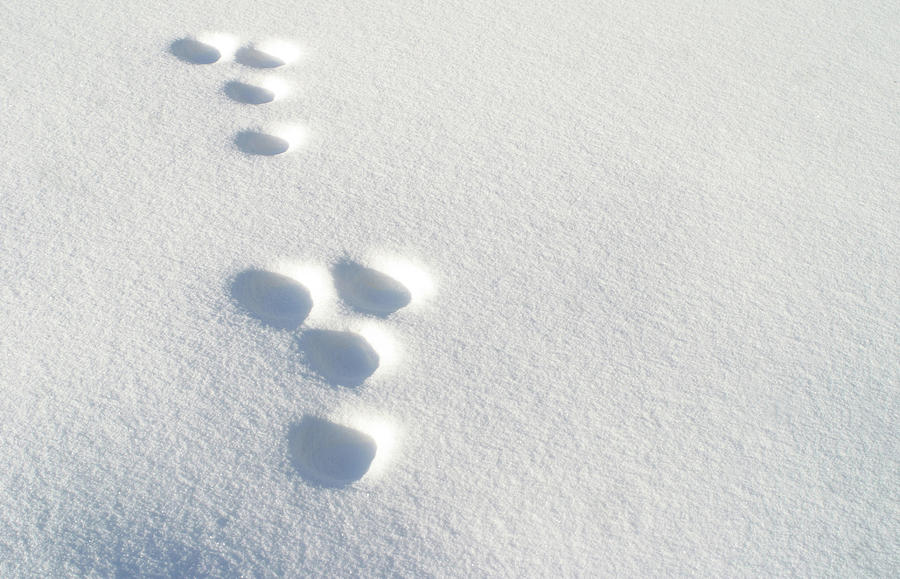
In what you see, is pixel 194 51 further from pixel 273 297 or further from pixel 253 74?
pixel 273 297

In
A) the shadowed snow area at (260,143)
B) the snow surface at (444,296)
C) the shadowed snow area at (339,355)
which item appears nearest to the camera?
the snow surface at (444,296)

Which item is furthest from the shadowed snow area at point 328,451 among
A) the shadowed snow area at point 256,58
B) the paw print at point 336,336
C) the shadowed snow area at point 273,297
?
the shadowed snow area at point 256,58

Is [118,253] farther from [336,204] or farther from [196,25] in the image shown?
[196,25]

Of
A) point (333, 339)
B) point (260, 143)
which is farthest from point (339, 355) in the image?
point (260, 143)

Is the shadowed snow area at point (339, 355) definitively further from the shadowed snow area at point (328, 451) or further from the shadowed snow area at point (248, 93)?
the shadowed snow area at point (248, 93)

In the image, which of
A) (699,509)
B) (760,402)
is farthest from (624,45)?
(699,509)

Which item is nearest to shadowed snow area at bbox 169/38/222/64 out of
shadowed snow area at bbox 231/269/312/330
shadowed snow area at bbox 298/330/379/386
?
shadowed snow area at bbox 231/269/312/330
